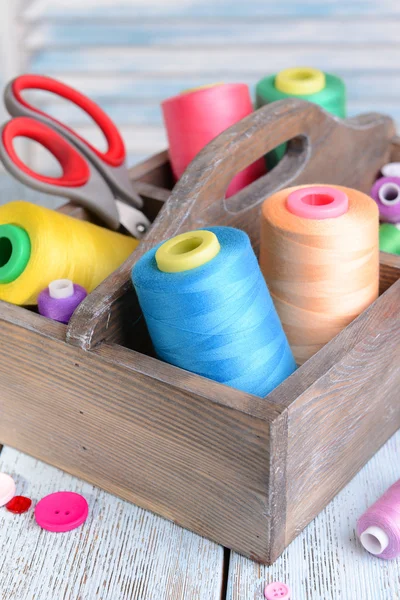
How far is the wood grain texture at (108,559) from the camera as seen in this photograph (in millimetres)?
599

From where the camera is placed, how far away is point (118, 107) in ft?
4.71

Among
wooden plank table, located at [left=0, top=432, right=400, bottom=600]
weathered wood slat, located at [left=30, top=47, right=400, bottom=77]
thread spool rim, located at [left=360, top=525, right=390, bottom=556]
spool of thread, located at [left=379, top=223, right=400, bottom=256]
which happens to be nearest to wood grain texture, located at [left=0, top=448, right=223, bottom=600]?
wooden plank table, located at [left=0, top=432, right=400, bottom=600]

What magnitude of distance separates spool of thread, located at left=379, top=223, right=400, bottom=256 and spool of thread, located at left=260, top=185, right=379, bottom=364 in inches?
6.8

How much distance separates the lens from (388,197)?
894mm

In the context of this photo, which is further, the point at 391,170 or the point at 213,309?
the point at 391,170

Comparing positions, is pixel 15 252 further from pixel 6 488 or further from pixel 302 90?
pixel 302 90

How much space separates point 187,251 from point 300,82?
13.9 inches

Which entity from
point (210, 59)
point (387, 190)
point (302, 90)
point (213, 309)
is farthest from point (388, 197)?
point (210, 59)

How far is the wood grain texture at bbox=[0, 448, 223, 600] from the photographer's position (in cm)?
60

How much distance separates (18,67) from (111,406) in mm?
933

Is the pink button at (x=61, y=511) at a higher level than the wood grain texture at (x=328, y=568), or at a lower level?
higher

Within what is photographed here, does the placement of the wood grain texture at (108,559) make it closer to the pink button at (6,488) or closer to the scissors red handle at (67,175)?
the pink button at (6,488)

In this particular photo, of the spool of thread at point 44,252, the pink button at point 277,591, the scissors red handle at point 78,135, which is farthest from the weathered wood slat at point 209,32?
the pink button at point 277,591

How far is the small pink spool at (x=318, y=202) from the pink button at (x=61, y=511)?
0.27 meters
